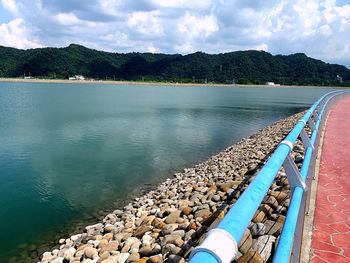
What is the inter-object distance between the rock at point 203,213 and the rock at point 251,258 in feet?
8.53

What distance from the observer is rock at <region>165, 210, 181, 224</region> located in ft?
24.2

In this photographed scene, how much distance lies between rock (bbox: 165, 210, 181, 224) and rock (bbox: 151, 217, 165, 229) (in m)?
0.13

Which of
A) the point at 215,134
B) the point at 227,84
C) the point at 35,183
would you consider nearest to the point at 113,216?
the point at 35,183

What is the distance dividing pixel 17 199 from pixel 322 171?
10.8 meters

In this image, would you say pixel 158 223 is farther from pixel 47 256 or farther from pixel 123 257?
pixel 47 256

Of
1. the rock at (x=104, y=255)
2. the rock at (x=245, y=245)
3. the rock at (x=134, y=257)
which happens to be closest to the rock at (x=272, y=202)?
the rock at (x=245, y=245)

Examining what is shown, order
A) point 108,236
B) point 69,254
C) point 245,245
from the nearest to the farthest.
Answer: point 245,245
point 69,254
point 108,236

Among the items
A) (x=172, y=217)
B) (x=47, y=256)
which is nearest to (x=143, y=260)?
(x=172, y=217)

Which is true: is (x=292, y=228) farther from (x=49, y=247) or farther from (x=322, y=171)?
(x=49, y=247)

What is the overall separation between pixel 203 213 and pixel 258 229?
2.32m

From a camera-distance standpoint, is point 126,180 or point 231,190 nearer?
point 231,190

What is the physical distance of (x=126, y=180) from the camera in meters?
14.6

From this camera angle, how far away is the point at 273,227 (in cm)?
494

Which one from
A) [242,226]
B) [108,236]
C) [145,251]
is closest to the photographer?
[242,226]
